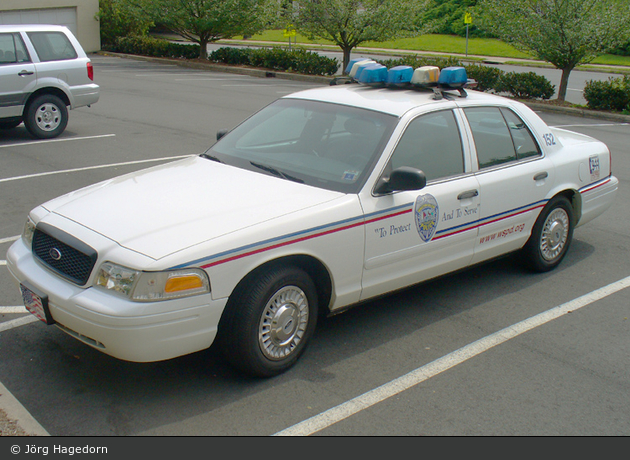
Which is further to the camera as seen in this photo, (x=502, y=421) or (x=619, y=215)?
(x=619, y=215)

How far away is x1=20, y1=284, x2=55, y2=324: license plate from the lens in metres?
3.78

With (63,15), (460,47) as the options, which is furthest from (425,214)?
(460,47)

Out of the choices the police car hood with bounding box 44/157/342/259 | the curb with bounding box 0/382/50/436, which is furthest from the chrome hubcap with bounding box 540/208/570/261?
the curb with bounding box 0/382/50/436

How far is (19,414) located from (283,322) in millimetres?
1542

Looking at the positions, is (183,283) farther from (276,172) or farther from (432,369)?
(432,369)

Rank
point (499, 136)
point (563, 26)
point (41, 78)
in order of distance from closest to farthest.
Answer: point (499, 136) < point (41, 78) < point (563, 26)

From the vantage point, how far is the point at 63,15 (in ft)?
106

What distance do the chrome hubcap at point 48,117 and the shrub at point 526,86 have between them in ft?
42.0

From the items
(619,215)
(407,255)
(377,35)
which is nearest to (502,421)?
(407,255)

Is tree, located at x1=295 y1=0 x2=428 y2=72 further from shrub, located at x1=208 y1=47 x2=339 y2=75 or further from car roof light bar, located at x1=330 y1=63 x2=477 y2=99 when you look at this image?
car roof light bar, located at x1=330 y1=63 x2=477 y2=99

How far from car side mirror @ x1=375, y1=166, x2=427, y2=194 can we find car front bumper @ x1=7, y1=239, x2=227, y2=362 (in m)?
1.38

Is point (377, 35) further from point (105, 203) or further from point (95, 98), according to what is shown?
point (105, 203)

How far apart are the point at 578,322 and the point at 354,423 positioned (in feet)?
7.47

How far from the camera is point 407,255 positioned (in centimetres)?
461
